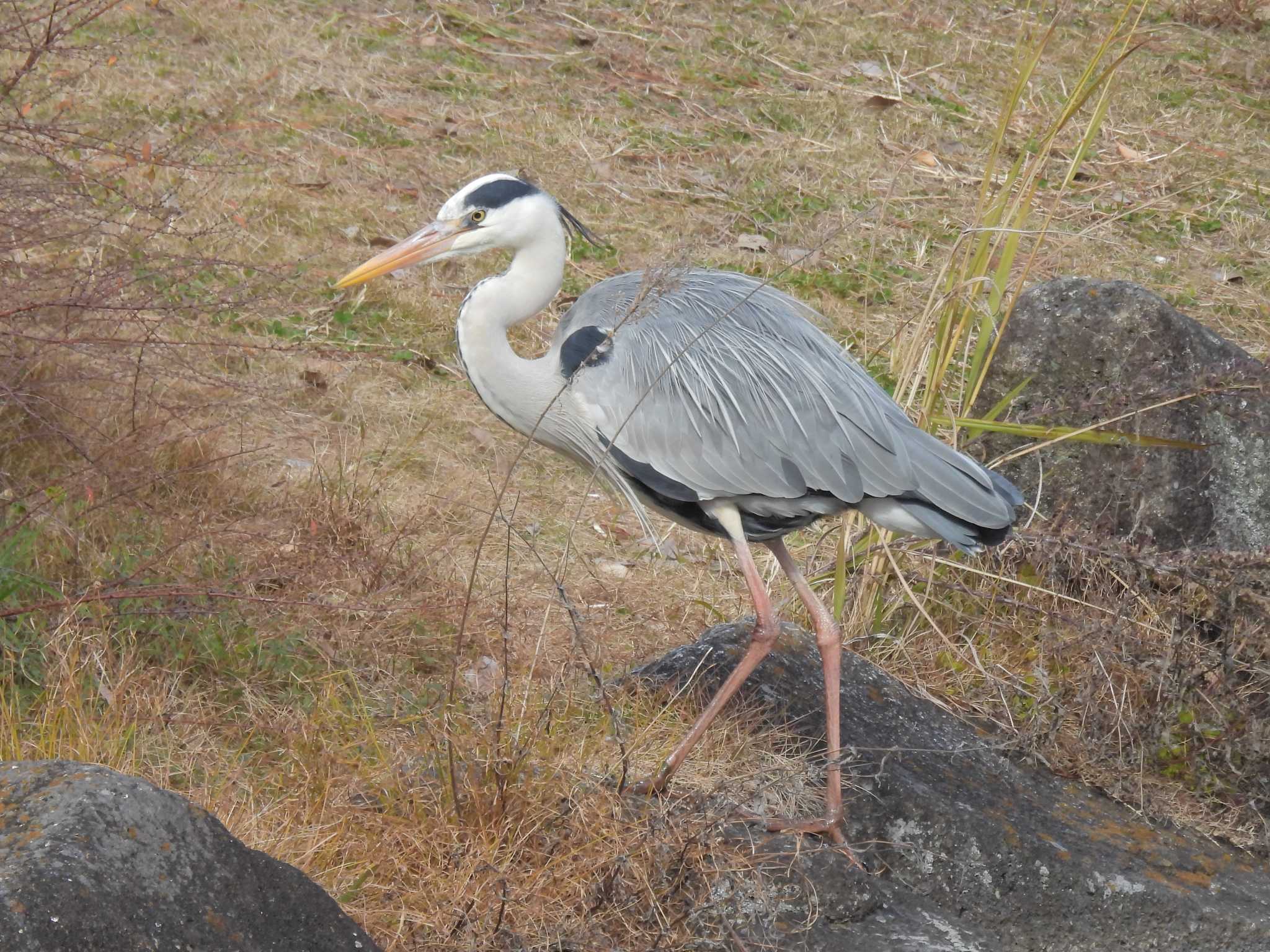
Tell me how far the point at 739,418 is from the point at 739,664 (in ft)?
2.13

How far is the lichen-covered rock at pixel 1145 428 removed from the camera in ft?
15.4

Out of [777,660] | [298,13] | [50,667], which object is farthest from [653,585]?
[298,13]

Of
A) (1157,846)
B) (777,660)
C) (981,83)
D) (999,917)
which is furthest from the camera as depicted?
(981,83)

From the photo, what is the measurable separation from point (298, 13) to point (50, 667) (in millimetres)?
6324

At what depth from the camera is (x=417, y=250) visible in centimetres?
388

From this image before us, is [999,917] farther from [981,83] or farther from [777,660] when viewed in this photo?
[981,83]

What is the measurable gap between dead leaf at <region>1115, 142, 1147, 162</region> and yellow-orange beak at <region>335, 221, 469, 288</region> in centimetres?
616

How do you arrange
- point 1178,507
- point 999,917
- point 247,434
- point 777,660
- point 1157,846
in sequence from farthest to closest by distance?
point 247,434 → point 1178,507 → point 777,660 → point 1157,846 → point 999,917

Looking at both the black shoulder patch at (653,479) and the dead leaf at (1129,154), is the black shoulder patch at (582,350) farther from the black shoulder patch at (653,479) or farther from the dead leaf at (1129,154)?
the dead leaf at (1129,154)

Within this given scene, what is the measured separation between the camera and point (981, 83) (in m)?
9.85

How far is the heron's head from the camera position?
150 inches

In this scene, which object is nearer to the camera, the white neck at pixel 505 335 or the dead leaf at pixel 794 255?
the white neck at pixel 505 335

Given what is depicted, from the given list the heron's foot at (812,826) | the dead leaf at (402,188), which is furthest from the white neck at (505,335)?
the dead leaf at (402,188)

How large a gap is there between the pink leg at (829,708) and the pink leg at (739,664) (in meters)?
0.11
